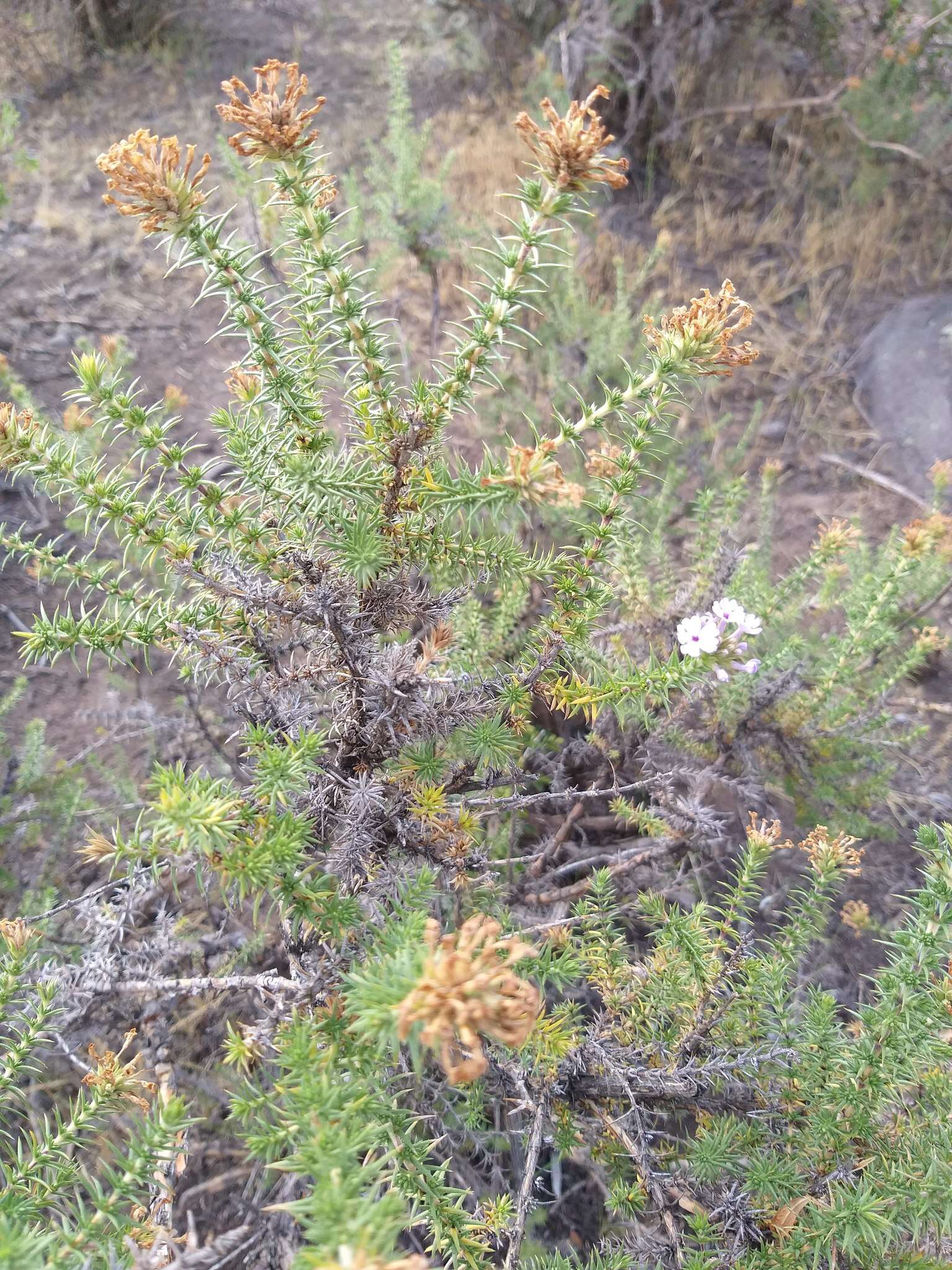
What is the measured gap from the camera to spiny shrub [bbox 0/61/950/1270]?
34.5 inches

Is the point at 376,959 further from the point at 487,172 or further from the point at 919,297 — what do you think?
the point at 487,172

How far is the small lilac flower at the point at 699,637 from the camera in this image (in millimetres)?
1093

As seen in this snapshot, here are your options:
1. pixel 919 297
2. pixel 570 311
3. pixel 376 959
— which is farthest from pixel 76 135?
pixel 376 959

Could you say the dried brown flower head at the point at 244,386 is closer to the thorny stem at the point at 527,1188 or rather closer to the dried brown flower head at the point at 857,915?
the thorny stem at the point at 527,1188

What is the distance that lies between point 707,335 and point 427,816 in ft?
2.51

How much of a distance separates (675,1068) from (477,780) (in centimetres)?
57

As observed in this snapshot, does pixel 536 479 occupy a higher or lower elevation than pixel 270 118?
lower

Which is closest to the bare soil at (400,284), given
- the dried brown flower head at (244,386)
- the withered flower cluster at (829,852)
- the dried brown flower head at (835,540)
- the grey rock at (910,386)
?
the grey rock at (910,386)

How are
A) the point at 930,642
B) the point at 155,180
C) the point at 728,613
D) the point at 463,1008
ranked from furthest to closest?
the point at 930,642
the point at 728,613
the point at 155,180
the point at 463,1008

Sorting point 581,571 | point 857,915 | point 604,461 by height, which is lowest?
point 857,915

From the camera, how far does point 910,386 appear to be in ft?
12.7

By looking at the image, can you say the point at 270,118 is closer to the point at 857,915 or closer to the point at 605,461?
the point at 605,461

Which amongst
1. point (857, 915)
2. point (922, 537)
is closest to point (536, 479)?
point (922, 537)

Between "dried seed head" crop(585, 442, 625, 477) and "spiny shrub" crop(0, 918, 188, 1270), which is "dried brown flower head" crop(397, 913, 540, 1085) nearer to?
"spiny shrub" crop(0, 918, 188, 1270)
